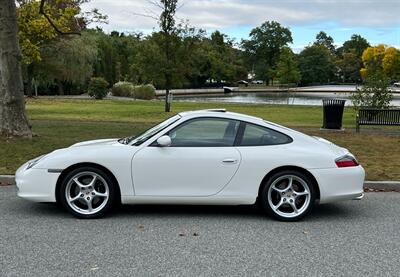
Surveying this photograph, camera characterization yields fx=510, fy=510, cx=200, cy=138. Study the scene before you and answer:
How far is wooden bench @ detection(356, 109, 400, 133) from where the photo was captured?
16.5 metres

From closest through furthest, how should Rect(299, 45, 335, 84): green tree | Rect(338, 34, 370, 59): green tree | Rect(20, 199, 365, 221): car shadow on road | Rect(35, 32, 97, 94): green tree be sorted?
1. Rect(20, 199, 365, 221): car shadow on road
2. Rect(35, 32, 97, 94): green tree
3. Rect(299, 45, 335, 84): green tree
4. Rect(338, 34, 370, 59): green tree

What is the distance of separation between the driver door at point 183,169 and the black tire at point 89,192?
0.32m

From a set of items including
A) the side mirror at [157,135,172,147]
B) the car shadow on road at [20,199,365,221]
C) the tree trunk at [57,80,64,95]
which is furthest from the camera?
the tree trunk at [57,80,64,95]

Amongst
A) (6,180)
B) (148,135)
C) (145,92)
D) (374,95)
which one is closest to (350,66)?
(145,92)

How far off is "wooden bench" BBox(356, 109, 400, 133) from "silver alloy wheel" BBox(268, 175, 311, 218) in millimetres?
11089

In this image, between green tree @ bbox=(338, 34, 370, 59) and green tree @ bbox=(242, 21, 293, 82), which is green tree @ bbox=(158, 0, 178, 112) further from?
green tree @ bbox=(338, 34, 370, 59)

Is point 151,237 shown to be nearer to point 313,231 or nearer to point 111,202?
point 111,202

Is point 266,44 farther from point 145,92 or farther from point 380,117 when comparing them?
point 380,117

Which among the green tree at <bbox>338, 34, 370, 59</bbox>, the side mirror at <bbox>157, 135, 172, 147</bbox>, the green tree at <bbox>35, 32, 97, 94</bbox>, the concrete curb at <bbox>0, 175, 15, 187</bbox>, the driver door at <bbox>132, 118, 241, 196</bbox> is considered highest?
the green tree at <bbox>338, 34, 370, 59</bbox>

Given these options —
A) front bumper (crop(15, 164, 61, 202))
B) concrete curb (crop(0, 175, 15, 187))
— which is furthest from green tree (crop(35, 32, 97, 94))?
front bumper (crop(15, 164, 61, 202))

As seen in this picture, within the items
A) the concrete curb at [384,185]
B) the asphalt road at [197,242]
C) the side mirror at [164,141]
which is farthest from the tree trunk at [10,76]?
the concrete curb at [384,185]

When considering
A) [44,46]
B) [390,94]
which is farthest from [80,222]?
[44,46]

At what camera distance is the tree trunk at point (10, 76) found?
38.7 feet

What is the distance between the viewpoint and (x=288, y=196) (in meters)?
6.20
